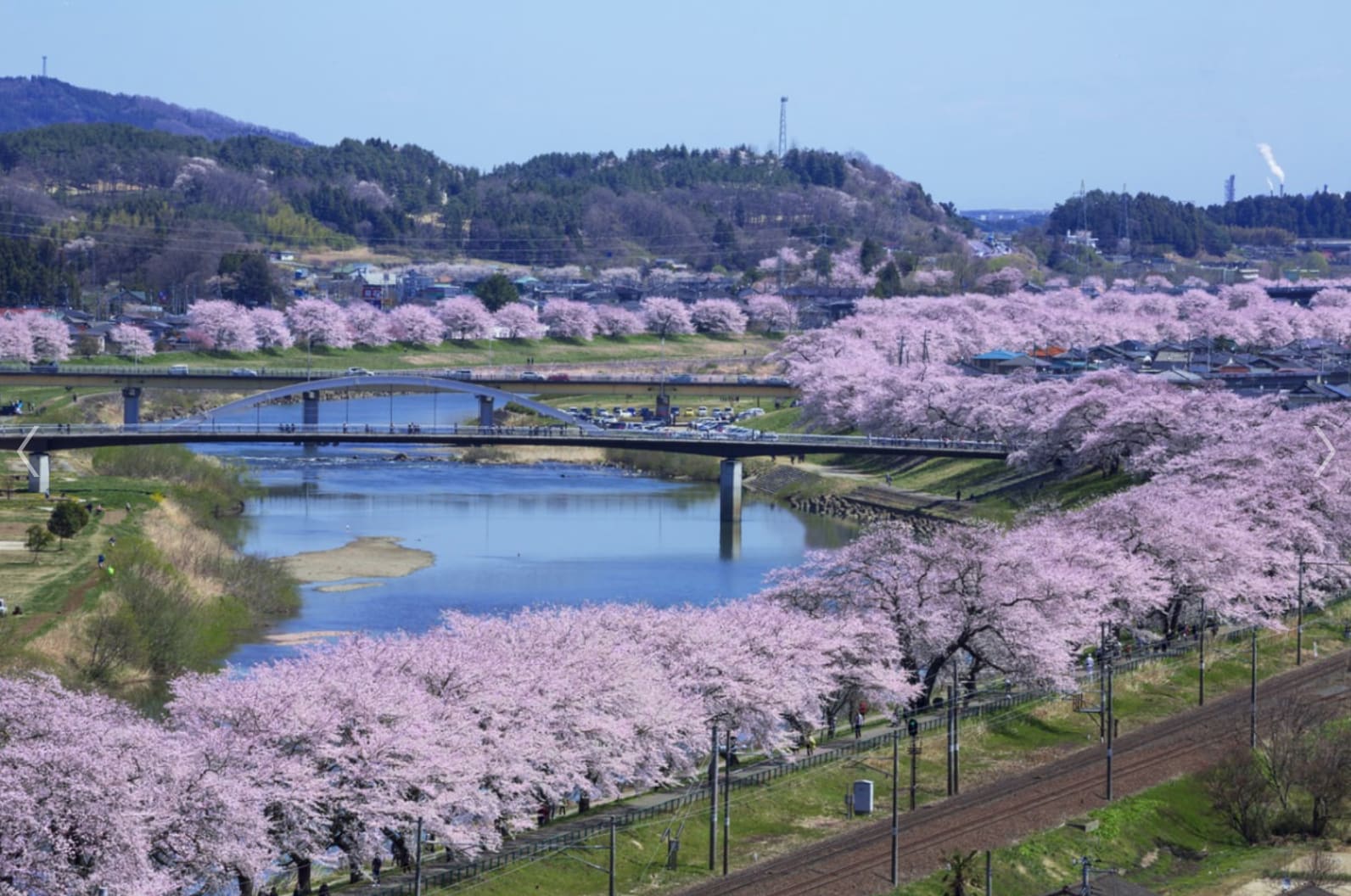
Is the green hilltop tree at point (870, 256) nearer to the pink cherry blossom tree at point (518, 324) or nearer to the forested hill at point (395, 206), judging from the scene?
the forested hill at point (395, 206)

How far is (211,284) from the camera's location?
11875 centimetres

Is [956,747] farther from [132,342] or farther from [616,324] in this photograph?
[616,324]

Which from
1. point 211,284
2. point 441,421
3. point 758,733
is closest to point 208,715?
point 758,733

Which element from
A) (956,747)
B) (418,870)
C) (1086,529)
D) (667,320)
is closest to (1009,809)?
(956,747)

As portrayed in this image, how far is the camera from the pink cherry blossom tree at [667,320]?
115 metres

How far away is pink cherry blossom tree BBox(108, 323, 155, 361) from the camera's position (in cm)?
9425

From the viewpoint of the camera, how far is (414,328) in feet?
352

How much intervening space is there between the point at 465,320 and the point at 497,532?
5178 centimetres

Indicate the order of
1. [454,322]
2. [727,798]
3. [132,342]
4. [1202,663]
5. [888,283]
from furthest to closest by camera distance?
[888,283], [454,322], [132,342], [1202,663], [727,798]

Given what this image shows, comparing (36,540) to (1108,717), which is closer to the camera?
(1108,717)

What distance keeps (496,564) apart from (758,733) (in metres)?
23.2

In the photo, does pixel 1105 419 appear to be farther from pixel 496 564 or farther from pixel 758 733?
pixel 758 733

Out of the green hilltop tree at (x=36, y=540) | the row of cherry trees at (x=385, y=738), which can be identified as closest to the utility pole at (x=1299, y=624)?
the row of cherry trees at (x=385, y=738)

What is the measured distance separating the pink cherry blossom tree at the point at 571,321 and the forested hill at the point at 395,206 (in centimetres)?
3080
